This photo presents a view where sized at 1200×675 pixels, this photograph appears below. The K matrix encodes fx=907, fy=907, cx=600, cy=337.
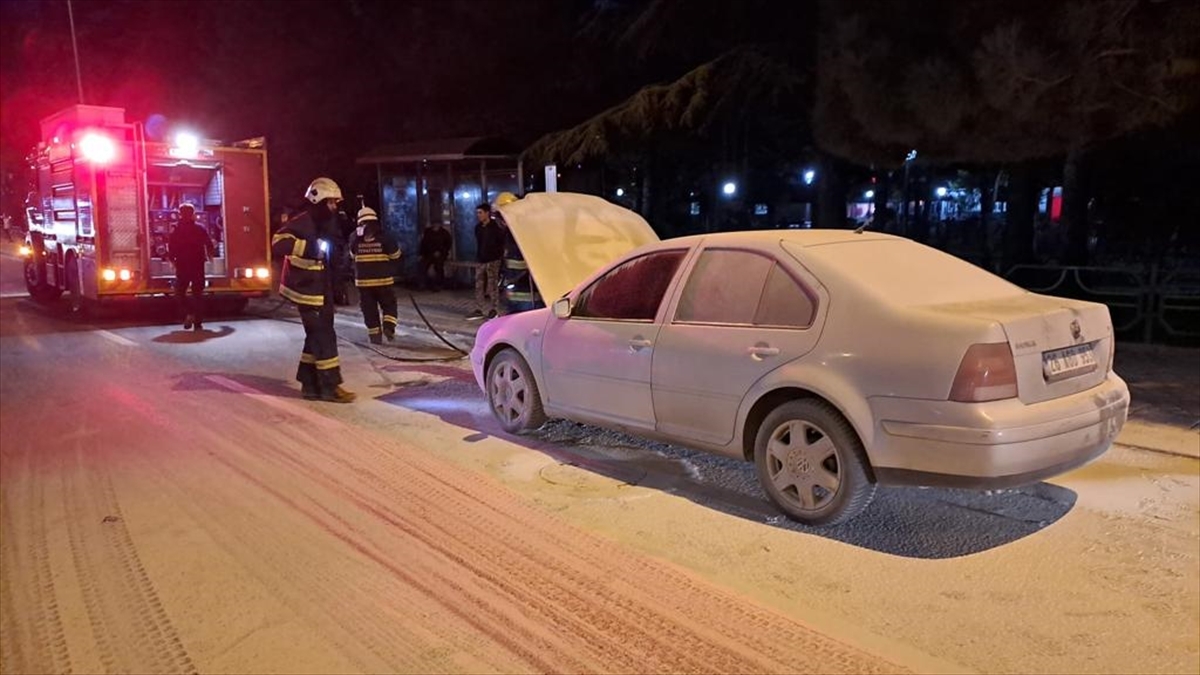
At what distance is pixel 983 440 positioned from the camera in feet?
13.7

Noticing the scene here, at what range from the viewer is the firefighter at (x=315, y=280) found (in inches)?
313

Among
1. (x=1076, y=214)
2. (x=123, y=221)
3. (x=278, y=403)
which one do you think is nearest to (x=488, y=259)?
(x=123, y=221)

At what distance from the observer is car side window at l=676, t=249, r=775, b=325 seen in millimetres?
5129

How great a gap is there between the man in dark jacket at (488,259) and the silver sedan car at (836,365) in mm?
7435

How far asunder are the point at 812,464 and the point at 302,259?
507 cm

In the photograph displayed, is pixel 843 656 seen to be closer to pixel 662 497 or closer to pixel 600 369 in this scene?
pixel 662 497

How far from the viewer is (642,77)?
1989 centimetres

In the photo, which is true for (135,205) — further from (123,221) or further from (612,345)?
(612,345)

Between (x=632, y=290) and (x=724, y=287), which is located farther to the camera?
(x=632, y=290)

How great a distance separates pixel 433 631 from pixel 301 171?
81.2 feet

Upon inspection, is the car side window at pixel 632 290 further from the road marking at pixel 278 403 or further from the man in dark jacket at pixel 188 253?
the man in dark jacket at pixel 188 253

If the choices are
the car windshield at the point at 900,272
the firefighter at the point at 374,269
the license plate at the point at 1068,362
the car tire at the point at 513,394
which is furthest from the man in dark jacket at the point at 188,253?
the license plate at the point at 1068,362

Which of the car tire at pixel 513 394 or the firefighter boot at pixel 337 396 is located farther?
the firefighter boot at pixel 337 396

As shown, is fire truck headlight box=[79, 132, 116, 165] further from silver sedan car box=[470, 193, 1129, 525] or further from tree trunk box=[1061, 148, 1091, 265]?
tree trunk box=[1061, 148, 1091, 265]
